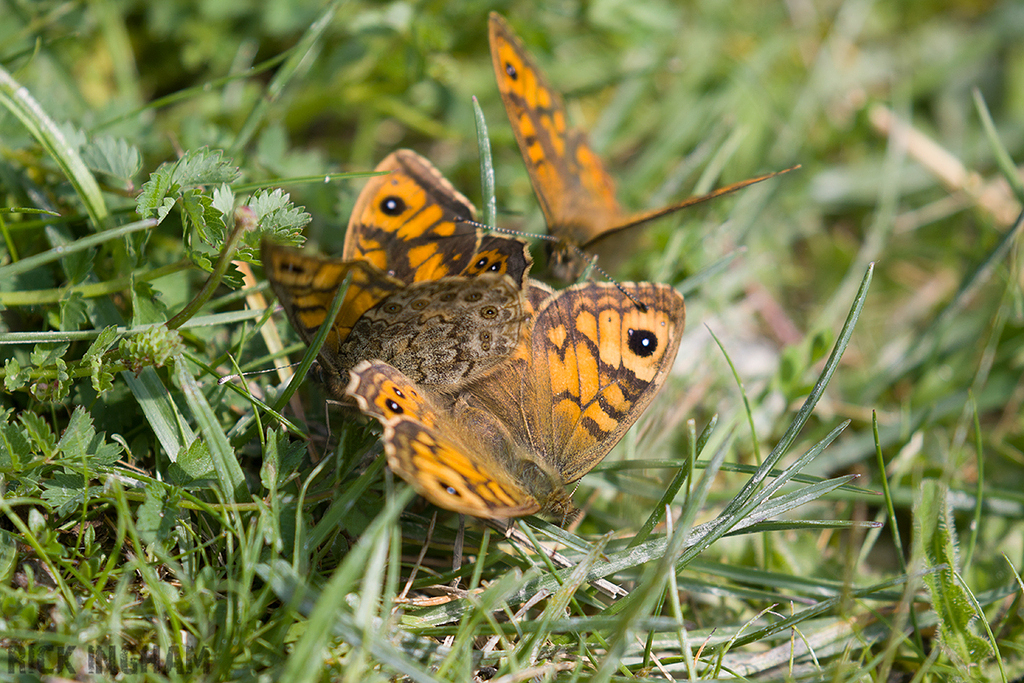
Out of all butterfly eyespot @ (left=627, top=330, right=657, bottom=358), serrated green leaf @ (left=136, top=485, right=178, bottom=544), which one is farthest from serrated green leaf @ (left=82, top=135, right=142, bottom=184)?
butterfly eyespot @ (left=627, top=330, right=657, bottom=358)

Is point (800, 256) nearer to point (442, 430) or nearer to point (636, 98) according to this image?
point (636, 98)

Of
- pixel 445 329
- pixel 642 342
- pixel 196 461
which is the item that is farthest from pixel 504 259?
pixel 196 461

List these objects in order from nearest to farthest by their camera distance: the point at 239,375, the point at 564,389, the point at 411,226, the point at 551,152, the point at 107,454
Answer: the point at 107,454, the point at 239,375, the point at 564,389, the point at 411,226, the point at 551,152

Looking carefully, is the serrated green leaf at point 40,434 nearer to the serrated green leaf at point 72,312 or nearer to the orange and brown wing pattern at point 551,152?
the serrated green leaf at point 72,312

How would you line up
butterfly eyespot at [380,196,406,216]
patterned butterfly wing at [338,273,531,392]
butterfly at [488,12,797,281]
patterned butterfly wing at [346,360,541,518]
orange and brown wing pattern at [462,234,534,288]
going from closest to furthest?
patterned butterfly wing at [346,360,541,518], patterned butterfly wing at [338,273,531,392], orange and brown wing pattern at [462,234,534,288], butterfly eyespot at [380,196,406,216], butterfly at [488,12,797,281]

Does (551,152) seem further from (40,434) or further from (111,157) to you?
(40,434)

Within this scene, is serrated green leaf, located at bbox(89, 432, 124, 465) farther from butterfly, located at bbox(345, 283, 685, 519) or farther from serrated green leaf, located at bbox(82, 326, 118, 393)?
butterfly, located at bbox(345, 283, 685, 519)

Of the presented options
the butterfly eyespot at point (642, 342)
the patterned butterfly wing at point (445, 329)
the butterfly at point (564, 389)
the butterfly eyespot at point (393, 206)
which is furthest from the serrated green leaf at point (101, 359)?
the butterfly eyespot at point (642, 342)
